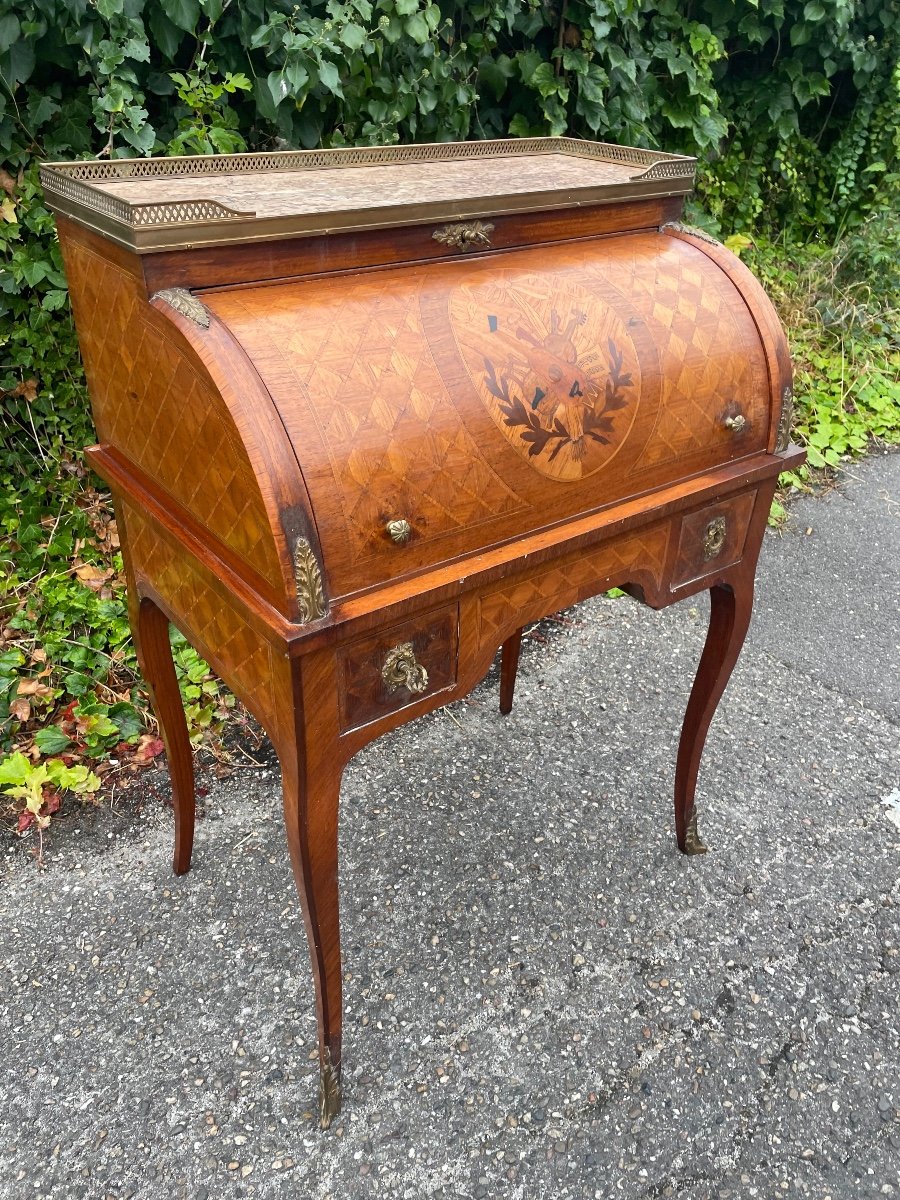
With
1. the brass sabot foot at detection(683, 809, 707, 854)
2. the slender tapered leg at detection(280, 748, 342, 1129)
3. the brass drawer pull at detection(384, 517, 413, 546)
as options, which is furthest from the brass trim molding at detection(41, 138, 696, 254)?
the brass sabot foot at detection(683, 809, 707, 854)

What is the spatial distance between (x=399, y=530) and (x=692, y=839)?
1.36 m

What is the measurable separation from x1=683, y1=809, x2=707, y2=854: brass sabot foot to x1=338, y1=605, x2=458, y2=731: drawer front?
1.04m

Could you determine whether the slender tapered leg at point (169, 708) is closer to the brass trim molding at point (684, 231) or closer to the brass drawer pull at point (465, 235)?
the brass drawer pull at point (465, 235)

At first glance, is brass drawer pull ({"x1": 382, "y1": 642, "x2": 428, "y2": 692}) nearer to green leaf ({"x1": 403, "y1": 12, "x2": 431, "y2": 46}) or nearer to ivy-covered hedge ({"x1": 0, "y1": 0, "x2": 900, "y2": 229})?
ivy-covered hedge ({"x1": 0, "y1": 0, "x2": 900, "y2": 229})

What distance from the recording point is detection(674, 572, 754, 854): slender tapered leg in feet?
6.18

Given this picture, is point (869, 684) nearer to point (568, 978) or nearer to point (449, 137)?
point (568, 978)

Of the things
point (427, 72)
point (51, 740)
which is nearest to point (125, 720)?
point (51, 740)

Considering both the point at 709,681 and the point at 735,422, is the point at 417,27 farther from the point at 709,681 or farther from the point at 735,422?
the point at 709,681

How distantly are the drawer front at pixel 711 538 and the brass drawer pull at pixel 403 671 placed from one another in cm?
59

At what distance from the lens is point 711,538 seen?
5.58ft

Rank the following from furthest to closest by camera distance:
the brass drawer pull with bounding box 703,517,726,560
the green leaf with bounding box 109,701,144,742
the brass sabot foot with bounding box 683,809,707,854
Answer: the green leaf with bounding box 109,701,144,742 → the brass sabot foot with bounding box 683,809,707,854 → the brass drawer pull with bounding box 703,517,726,560

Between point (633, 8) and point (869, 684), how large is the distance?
238 cm

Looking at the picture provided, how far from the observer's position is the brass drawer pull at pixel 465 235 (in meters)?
1.34

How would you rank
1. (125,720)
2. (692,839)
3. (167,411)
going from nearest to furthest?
(167,411) → (692,839) → (125,720)
